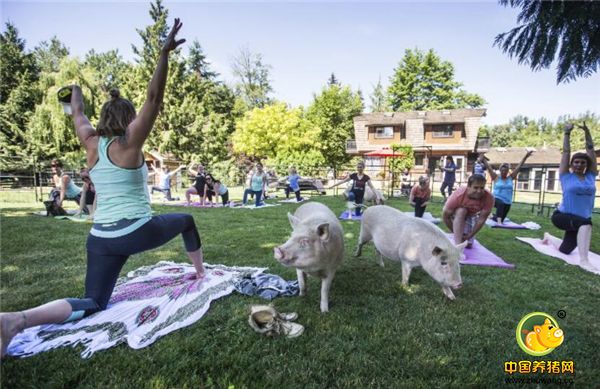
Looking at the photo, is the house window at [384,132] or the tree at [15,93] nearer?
the tree at [15,93]

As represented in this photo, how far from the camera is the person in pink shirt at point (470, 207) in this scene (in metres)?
5.61

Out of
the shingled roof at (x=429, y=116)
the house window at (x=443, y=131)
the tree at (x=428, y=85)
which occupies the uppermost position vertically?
the tree at (x=428, y=85)

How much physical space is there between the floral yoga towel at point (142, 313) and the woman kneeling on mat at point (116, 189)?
0.30m

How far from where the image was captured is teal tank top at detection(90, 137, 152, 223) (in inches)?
104

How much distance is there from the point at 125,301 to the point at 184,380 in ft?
5.43

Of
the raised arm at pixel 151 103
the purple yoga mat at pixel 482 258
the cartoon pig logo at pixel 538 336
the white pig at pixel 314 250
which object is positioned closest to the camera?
the raised arm at pixel 151 103

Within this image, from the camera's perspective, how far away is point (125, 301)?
347cm

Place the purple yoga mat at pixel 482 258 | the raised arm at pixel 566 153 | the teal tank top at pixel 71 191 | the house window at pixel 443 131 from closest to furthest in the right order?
the purple yoga mat at pixel 482 258
the raised arm at pixel 566 153
the teal tank top at pixel 71 191
the house window at pixel 443 131

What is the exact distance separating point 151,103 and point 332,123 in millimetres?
40519

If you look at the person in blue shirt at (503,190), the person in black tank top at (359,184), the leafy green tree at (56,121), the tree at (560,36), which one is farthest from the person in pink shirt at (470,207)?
the leafy green tree at (56,121)

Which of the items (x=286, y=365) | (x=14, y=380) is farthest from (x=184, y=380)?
(x=14, y=380)

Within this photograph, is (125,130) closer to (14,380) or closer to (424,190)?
(14,380)

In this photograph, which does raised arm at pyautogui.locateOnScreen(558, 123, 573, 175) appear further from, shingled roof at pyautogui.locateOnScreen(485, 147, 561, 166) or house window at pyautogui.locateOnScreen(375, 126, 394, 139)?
shingled roof at pyautogui.locateOnScreen(485, 147, 561, 166)

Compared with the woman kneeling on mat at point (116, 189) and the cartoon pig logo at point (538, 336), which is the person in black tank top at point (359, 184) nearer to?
the cartoon pig logo at point (538, 336)
